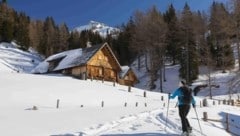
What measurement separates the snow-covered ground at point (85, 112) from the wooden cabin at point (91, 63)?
15425 mm

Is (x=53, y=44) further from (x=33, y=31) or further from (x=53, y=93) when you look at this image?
(x=53, y=93)

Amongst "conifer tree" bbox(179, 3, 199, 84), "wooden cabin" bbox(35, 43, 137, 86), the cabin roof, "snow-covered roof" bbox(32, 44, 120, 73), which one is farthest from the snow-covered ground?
"snow-covered roof" bbox(32, 44, 120, 73)

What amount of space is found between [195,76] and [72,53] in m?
20.5

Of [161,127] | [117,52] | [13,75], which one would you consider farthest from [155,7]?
[161,127]

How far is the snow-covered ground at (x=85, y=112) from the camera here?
57.3ft

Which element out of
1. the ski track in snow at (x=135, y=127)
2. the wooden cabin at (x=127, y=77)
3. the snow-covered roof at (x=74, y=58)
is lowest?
the ski track in snow at (x=135, y=127)

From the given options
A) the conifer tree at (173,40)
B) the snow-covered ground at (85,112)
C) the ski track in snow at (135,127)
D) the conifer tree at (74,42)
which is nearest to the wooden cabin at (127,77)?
the conifer tree at (173,40)

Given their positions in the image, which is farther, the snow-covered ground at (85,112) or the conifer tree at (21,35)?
the conifer tree at (21,35)

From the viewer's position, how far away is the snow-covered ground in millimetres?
17453

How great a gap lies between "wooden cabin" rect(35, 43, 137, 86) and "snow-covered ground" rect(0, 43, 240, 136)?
15.4m

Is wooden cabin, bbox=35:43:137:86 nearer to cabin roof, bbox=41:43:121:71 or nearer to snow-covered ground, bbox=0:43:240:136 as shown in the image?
cabin roof, bbox=41:43:121:71

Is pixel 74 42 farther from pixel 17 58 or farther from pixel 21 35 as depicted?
pixel 17 58

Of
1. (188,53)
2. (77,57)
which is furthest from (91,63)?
(188,53)

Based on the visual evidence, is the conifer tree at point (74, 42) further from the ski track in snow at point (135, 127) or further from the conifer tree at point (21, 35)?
the ski track in snow at point (135, 127)
